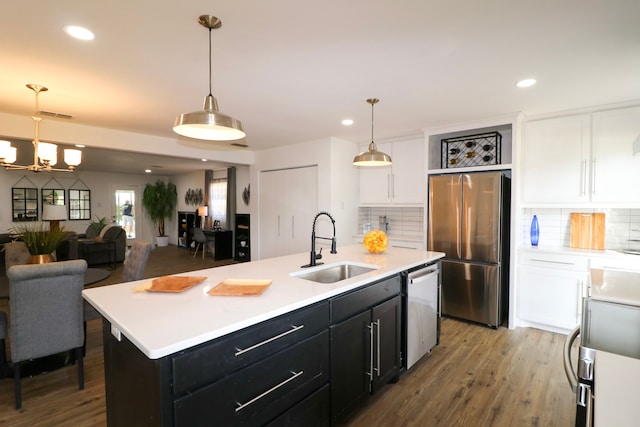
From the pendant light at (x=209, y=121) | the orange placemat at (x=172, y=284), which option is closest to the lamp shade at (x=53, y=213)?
the orange placemat at (x=172, y=284)

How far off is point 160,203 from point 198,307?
9.73 m

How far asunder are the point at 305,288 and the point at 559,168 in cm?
330

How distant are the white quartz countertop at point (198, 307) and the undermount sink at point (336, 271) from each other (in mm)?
169

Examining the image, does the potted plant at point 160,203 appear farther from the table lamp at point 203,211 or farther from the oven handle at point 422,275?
the oven handle at point 422,275

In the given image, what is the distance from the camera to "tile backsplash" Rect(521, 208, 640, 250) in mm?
3324

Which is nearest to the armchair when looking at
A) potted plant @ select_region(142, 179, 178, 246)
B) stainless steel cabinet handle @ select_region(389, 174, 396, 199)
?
potted plant @ select_region(142, 179, 178, 246)

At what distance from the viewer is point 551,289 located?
343 cm

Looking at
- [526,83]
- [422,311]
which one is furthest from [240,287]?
[526,83]

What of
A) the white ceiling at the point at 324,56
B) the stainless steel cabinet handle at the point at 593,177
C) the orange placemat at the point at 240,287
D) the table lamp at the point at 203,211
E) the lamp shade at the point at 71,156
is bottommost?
the orange placemat at the point at 240,287

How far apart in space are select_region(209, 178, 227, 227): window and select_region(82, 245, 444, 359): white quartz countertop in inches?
245

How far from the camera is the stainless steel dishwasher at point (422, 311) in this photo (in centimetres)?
253

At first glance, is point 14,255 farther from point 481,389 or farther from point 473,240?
point 473,240

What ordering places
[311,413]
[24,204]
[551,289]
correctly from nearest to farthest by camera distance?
[311,413], [551,289], [24,204]


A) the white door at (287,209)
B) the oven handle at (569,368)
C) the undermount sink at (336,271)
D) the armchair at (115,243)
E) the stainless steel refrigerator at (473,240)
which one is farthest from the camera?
the armchair at (115,243)
